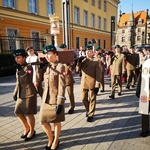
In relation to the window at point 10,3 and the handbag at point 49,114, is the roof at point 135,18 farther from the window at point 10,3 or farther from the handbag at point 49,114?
the handbag at point 49,114

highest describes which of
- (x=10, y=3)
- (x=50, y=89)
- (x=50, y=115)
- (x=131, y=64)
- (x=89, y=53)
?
(x=10, y=3)

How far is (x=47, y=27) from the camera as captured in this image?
19.4 meters

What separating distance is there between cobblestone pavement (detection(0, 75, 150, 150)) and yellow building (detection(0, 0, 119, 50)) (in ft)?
17.0

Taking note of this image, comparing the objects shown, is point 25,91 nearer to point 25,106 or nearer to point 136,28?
point 25,106

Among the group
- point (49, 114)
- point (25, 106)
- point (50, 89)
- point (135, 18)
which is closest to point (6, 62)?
point (25, 106)

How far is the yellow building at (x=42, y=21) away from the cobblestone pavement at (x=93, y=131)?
5195 mm

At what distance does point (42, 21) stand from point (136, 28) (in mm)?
66207

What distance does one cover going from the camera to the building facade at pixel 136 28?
239 feet

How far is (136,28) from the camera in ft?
248

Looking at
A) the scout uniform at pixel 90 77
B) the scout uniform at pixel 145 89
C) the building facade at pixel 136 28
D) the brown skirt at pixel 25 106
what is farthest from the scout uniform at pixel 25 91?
the building facade at pixel 136 28

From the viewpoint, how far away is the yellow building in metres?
14.4

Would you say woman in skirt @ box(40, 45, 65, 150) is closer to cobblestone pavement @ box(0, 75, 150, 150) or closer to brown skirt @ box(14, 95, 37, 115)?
brown skirt @ box(14, 95, 37, 115)

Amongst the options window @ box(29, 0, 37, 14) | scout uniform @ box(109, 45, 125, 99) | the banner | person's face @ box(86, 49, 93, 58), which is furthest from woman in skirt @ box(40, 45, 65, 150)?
window @ box(29, 0, 37, 14)

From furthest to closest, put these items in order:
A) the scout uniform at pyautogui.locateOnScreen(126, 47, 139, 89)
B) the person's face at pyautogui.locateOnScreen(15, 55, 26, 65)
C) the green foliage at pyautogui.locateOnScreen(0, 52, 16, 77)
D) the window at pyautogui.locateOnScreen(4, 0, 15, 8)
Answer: the window at pyautogui.locateOnScreen(4, 0, 15, 8) → the green foliage at pyautogui.locateOnScreen(0, 52, 16, 77) → the scout uniform at pyautogui.locateOnScreen(126, 47, 139, 89) → the person's face at pyautogui.locateOnScreen(15, 55, 26, 65)
